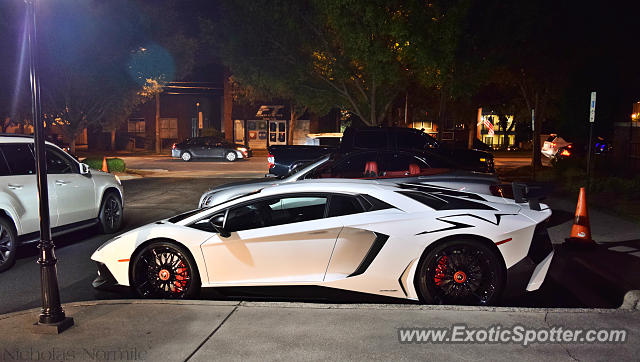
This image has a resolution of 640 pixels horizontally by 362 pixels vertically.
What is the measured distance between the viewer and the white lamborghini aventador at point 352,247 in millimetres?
6039

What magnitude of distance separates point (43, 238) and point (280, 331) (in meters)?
2.46

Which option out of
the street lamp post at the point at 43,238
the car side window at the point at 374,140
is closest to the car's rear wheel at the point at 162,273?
the street lamp post at the point at 43,238

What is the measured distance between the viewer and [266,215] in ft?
21.9

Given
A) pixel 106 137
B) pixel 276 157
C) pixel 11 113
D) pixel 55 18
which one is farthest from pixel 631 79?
pixel 106 137

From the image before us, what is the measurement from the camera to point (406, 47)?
20.7 metres

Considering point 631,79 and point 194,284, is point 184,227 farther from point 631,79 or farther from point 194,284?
point 631,79

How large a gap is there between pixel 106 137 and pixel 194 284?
168 ft

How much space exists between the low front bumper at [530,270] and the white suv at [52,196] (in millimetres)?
6786

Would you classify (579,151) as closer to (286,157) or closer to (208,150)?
(286,157)

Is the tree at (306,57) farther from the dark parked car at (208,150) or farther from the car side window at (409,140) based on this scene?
the dark parked car at (208,150)

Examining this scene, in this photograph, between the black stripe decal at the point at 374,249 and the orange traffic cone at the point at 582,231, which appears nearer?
the black stripe decal at the point at 374,249

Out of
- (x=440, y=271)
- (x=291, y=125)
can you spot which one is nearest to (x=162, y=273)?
(x=440, y=271)

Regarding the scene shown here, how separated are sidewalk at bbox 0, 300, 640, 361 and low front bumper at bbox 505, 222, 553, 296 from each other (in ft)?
1.22

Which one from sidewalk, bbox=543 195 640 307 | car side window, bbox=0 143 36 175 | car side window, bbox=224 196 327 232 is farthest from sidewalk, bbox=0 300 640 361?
car side window, bbox=0 143 36 175
